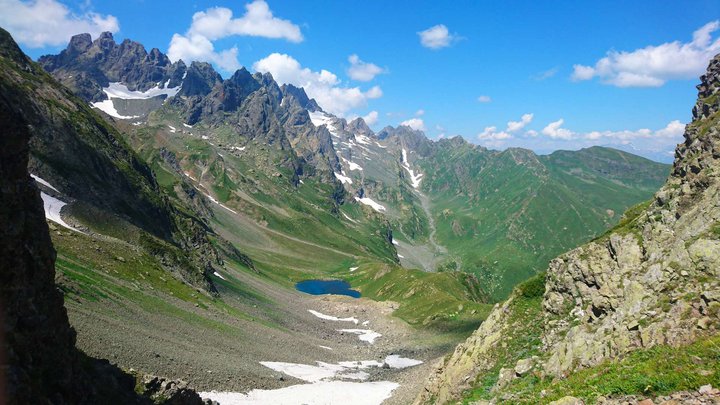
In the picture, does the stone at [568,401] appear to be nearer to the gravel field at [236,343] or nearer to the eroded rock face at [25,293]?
the eroded rock face at [25,293]

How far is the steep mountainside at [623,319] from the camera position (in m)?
18.9

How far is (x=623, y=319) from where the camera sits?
26.4 m

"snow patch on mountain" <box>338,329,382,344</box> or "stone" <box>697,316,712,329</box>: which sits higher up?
"stone" <box>697,316,712,329</box>

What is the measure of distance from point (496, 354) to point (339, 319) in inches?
4331

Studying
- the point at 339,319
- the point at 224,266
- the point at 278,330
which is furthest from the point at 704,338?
the point at 224,266

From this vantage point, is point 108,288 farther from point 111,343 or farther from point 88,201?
point 88,201

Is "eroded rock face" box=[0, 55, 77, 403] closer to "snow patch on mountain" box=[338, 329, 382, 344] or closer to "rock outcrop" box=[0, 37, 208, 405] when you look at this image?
"rock outcrop" box=[0, 37, 208, 405]

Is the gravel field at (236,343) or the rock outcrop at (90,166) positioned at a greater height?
the rock outcrop at (90,166)

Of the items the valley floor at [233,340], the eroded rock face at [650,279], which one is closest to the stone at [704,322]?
the eroded rock face at [650,279]

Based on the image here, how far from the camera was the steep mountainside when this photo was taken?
18859 millimetres

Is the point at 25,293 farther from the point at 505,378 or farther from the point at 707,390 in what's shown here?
the point at 707,390

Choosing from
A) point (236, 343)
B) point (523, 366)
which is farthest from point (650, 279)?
point (236, 343)

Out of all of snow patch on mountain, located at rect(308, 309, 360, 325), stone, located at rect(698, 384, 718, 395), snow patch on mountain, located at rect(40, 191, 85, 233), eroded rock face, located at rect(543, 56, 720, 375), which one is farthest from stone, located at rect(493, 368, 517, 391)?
snow patch on mountain, located at rect(308, 309, 360, 325)

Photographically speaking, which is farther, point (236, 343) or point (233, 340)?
point (233, 340)
